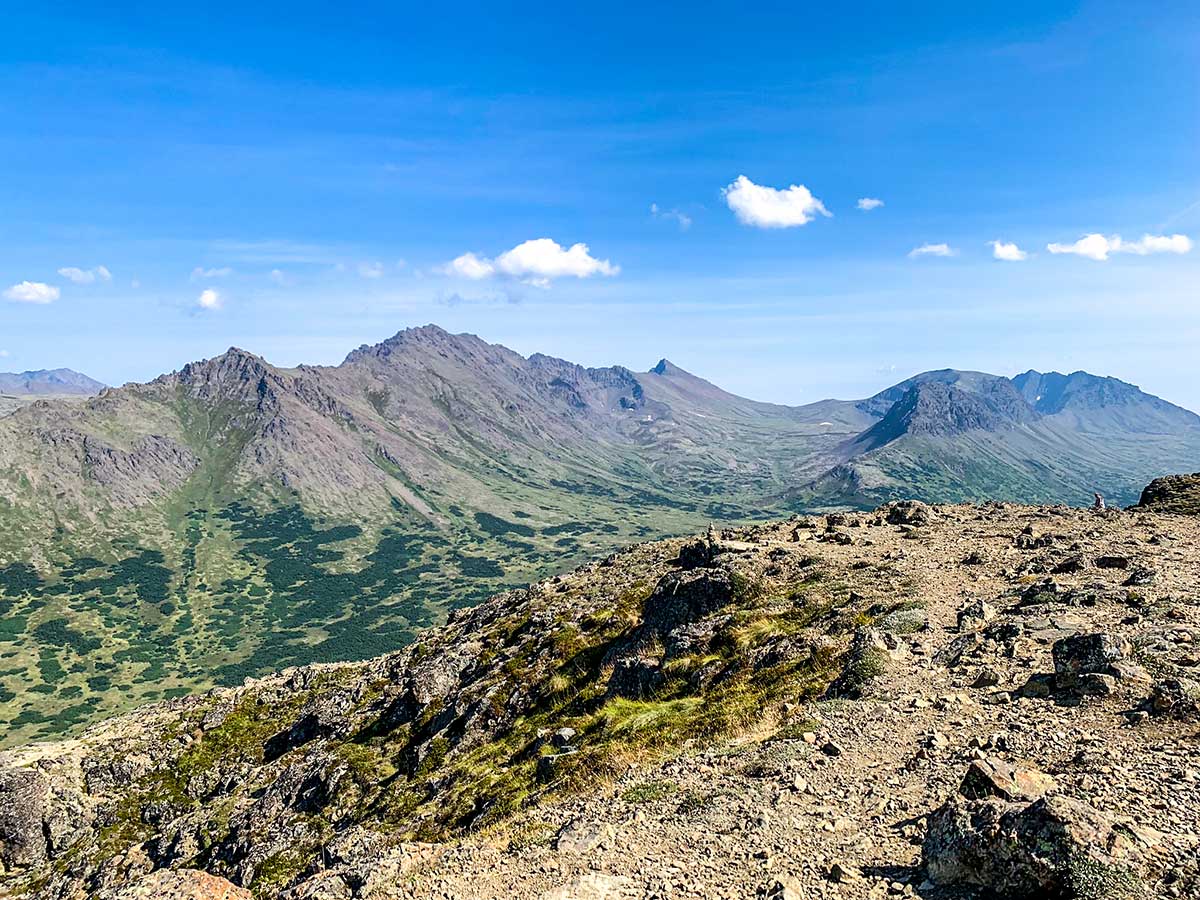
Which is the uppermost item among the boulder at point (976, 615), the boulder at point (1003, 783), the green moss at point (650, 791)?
the boulder at point (976, 615)

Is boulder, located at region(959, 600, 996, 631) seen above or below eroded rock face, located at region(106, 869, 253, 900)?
above

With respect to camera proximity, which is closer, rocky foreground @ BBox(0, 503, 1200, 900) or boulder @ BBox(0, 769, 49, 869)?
rocky foreground @ BBox(0, 503, 1200, 900)

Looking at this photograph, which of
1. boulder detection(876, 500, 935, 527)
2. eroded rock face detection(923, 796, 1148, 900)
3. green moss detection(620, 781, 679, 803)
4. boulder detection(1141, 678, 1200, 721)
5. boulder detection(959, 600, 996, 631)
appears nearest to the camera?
eroded rock face detection(923, 796, 1148, 900)

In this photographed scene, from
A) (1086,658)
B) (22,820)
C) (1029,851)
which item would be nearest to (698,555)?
(1086,658)

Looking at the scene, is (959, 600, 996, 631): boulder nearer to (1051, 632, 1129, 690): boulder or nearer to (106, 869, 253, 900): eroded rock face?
(1051, 632, 1129, 690): boulder

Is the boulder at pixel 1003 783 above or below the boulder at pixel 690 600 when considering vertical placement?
above

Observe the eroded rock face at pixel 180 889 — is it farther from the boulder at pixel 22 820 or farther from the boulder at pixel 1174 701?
the boulder at pixel 22 820

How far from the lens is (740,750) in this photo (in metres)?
25.4

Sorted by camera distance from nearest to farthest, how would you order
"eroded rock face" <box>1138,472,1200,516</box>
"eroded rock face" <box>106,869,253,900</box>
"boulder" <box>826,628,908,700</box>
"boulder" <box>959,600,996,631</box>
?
"eroded rock face" <box>106,869,253,900</box>
"boulder" <box>826,628,908,700</box>
"boulder" <box>959,600,996,631</box>
"eroded rock face" <box>1138,472,1200,516</box>

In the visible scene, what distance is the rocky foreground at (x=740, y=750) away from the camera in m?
17.1

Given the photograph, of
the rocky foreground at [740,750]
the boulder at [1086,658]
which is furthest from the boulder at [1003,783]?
the boulder at [1086,658]

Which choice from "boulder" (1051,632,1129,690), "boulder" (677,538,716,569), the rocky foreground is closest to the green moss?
the rocky foreground

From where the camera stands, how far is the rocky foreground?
1711cm

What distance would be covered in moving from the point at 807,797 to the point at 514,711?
3075cm
